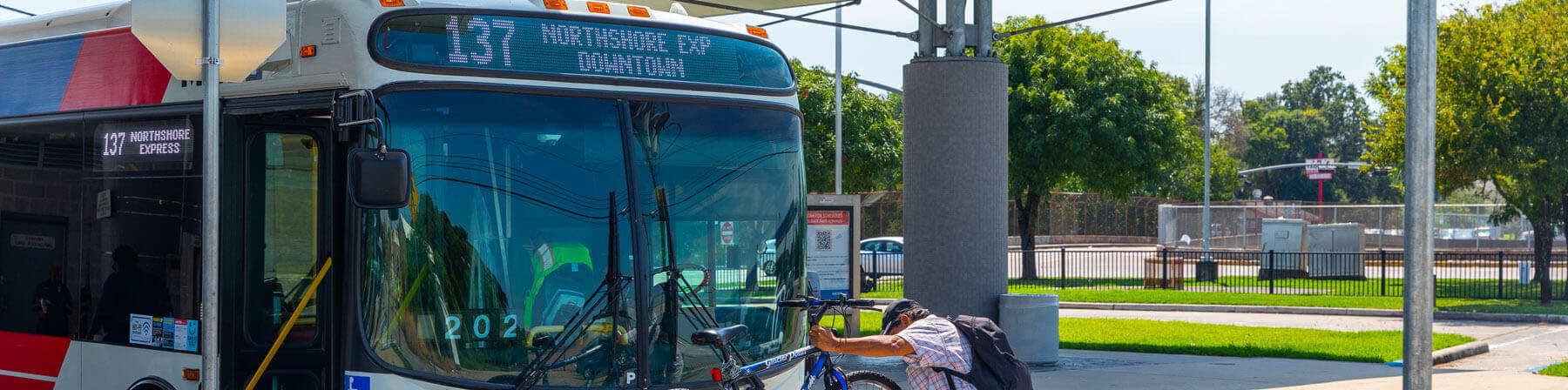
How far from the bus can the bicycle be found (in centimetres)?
9

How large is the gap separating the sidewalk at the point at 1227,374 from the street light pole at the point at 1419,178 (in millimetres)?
4796

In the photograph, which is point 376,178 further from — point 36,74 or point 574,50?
point 36,74

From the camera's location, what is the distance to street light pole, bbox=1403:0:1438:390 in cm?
732

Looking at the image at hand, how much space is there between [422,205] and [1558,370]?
40.8ft

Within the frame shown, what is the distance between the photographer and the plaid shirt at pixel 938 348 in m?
6.25

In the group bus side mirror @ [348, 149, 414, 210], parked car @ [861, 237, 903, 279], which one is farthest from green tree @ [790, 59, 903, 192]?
bus side mirror @ [348, 149, 414, 210]

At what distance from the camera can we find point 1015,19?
35406 millimetres

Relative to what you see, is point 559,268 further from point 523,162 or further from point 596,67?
point 596,67

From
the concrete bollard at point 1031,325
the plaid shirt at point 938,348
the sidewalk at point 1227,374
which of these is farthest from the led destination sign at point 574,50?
the concrete bollard at point 1031,325

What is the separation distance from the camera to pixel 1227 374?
1337 centimetres

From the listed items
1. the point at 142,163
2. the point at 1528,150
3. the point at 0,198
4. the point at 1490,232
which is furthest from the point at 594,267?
the point at 1490,232

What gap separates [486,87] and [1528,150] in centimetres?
2146

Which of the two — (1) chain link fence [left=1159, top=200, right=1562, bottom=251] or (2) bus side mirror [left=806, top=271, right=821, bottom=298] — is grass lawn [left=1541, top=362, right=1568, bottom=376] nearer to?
(2) bus side mirror [left=806, top=271, right=821, bottom=298]

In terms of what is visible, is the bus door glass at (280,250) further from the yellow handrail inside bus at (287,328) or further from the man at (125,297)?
the man at (125,297)
